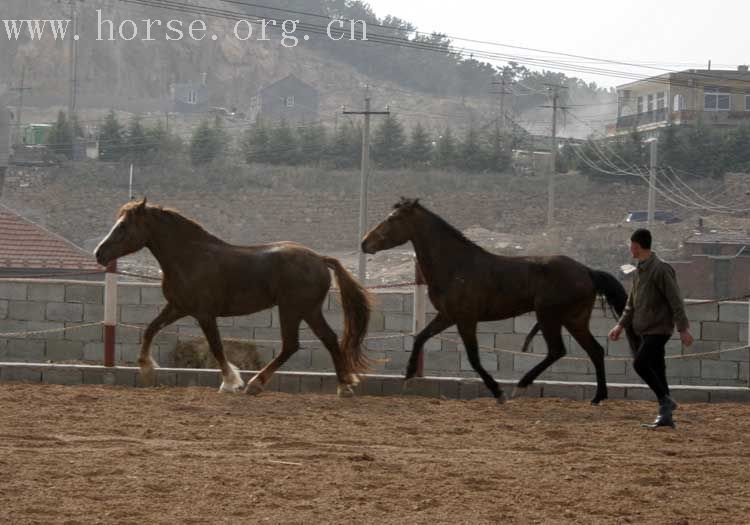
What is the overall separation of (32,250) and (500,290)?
70.1ft

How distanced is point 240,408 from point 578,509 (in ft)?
15.1

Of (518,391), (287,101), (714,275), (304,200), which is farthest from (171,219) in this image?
(287,101)

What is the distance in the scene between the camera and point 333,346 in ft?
38.8

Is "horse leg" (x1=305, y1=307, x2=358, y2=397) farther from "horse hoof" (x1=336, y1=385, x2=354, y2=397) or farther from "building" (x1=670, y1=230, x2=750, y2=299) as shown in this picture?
"building" (x1=670, y1=230, x2=750, y2=299)

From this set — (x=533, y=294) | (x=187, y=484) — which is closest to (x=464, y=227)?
(x=533, y=294)

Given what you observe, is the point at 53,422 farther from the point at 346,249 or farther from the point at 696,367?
the point at 346,249

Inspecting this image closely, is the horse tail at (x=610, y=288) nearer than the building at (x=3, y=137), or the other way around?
the horse tail at (x=610, y=288)

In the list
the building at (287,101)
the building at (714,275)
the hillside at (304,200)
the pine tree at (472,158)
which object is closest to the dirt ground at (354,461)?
the building at (714,275)

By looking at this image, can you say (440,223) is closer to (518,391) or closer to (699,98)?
(518,391)

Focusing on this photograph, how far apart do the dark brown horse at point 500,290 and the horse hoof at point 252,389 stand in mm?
1491

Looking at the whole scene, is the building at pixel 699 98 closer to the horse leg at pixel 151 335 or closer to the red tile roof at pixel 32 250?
the red tile roof at pixel 32 250

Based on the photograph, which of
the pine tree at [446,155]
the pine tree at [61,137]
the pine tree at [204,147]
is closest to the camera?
the pine tree at [61,137]

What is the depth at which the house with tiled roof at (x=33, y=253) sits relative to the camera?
2969cm

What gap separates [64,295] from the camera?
55.3 ft
